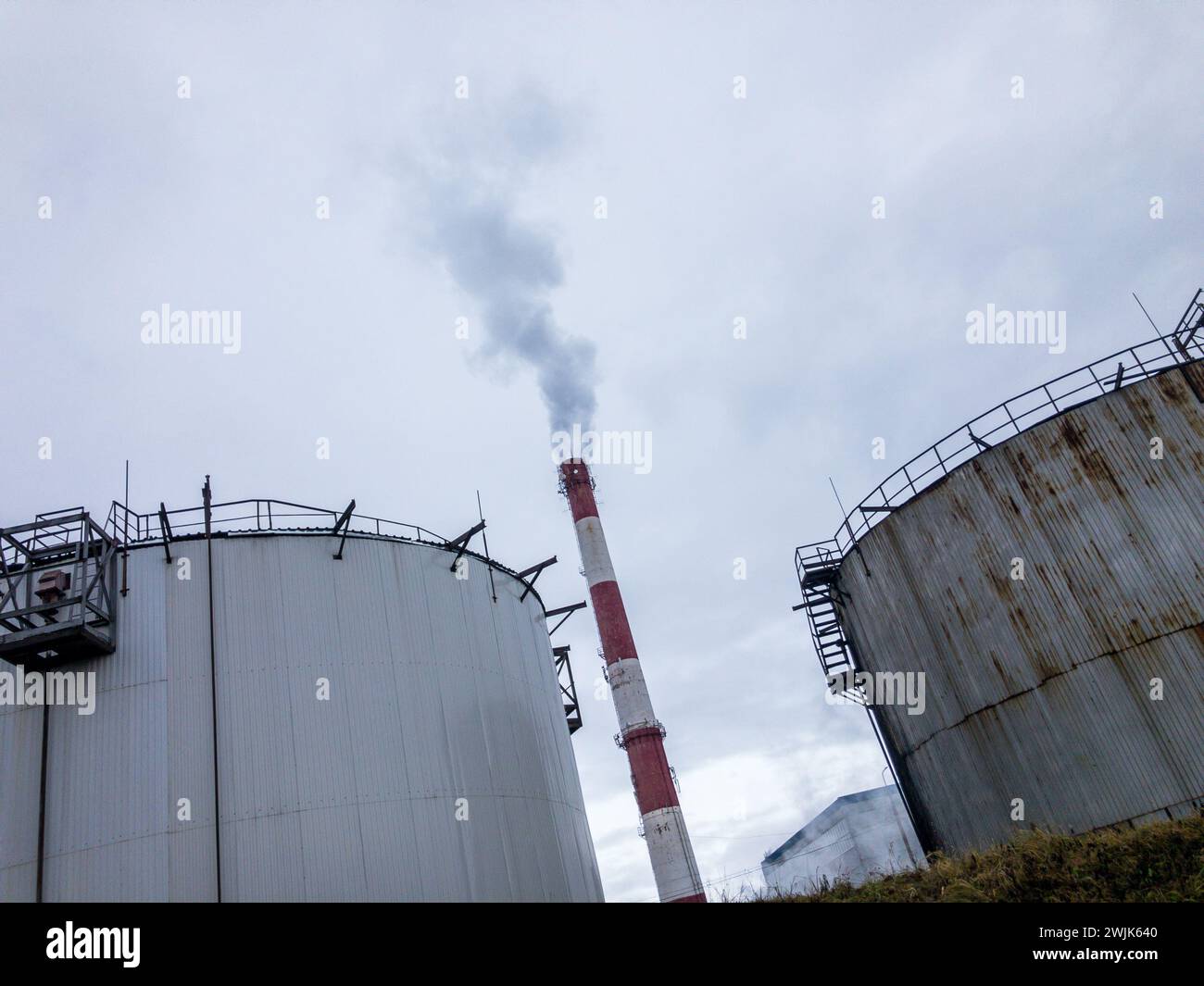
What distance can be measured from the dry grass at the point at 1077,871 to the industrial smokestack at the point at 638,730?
15.6 metres

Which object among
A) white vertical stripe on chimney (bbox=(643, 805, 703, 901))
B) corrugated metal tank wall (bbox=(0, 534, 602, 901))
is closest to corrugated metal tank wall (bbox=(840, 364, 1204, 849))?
corrugated metal tank wall (bbox=(0, 534, 602, 901))

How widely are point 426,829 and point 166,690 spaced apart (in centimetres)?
548

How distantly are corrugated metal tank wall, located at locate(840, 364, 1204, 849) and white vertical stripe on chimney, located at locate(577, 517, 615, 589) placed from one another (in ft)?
48.0

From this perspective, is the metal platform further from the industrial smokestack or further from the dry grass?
the industrial smokestack

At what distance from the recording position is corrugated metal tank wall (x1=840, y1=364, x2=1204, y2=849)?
54.1 ft

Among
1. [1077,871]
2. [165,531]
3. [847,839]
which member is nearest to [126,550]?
[165,531]

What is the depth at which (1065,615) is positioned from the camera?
58.6ft

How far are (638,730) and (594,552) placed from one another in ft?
23.7

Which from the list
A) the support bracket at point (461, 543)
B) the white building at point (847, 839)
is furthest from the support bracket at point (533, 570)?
the white building at point (847, 839)

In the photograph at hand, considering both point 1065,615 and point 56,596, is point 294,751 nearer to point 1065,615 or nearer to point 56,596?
point 56,596

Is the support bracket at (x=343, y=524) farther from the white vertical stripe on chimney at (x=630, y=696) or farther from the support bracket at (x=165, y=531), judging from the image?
the white vertical stripe on chimney at (x=630, y=696)
